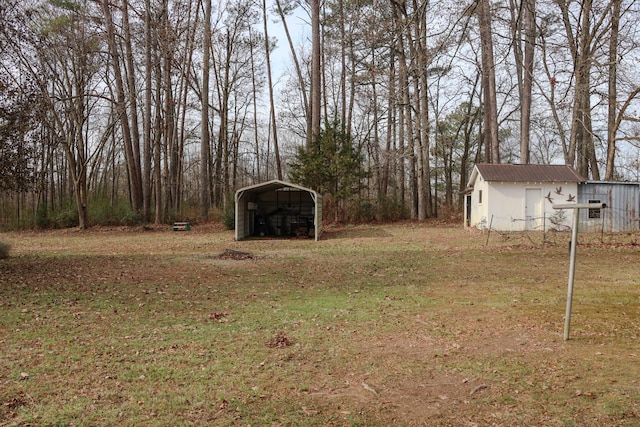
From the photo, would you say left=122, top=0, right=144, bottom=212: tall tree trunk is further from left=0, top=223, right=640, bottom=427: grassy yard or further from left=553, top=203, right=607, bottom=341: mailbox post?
left=553, top=203, right=607, bottom=341: mailbox post

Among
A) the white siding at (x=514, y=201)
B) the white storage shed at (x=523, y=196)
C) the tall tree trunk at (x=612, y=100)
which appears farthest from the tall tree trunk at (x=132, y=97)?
the tall tree trunk at (x=612, y=100)

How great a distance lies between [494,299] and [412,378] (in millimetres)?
3773

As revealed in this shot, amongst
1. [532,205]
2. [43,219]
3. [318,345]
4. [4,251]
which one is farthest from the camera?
[43,219]

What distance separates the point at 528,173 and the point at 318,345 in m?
16.8

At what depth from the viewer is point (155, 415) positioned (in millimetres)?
3404

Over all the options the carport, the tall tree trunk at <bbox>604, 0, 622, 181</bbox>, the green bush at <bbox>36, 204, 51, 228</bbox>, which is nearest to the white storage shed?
the tall tree trunk at <bbox>604, 0, 622, 181</bbox>

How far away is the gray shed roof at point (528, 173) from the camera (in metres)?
18.8

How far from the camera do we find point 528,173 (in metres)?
19.1

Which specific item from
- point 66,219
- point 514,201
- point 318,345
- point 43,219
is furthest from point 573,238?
point 43,219

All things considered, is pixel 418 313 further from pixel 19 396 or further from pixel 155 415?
pixel 19 396

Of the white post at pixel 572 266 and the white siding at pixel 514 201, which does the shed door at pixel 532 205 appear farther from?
the white post at pixel 572 266

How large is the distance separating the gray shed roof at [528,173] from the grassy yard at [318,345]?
8.64 metres

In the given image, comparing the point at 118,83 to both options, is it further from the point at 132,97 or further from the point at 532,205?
Result: the point at 532,205

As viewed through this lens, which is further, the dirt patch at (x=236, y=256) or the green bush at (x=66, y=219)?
the green bush at (x=66, y=219)
